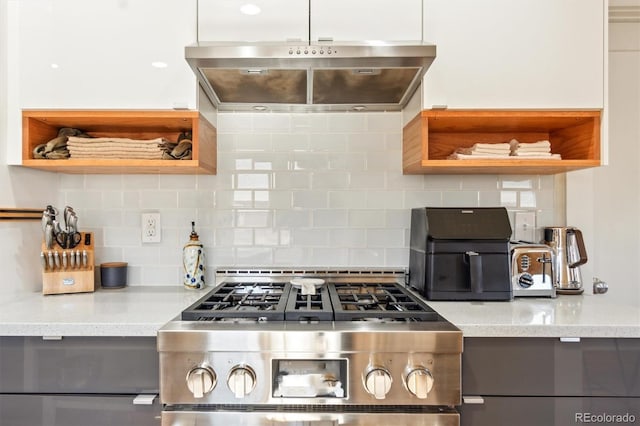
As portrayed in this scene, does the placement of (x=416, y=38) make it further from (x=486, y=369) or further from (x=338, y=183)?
(x=486, y=369)

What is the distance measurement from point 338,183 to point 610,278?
1.37 m

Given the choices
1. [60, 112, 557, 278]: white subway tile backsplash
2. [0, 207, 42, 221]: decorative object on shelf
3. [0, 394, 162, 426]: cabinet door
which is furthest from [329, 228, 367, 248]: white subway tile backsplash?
[0, 207, 42, 221]: decorative object on shelf

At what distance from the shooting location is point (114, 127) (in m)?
1.70

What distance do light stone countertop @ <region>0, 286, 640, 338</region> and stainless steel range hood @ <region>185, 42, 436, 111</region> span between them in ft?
2.80

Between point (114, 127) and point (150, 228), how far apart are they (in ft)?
1.57

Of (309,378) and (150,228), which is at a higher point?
(150,228)

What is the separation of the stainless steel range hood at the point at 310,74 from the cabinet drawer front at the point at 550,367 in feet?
3.10

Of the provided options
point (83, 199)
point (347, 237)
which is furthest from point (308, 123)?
point (83, 199)

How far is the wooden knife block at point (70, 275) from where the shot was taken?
1.53 m

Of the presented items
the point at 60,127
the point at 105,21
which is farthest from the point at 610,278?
the point at 60,127

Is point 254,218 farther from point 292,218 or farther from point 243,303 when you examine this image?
point 243,303

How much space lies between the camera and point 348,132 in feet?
6.00

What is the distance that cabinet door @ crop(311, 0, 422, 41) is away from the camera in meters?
1.41

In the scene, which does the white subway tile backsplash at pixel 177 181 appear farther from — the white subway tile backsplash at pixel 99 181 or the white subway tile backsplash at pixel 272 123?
the white subway tile backsplash at pixel 272 123
